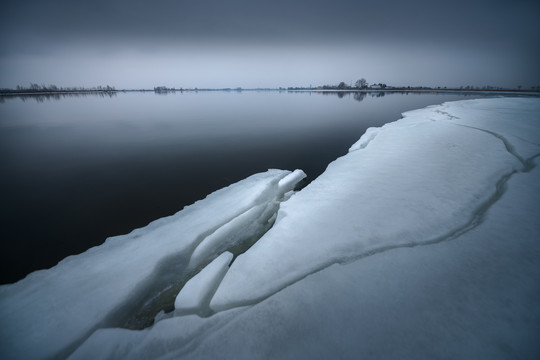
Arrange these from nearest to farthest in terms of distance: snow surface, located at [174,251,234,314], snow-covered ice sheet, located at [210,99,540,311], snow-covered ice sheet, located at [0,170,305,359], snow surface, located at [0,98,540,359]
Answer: snow surface, located at [0,98,540,359]
snow-covered ice sheet, located at [0,170,305,359]
snow surface, located at [174,251,234,314]
snow-covered ice sheet, located at [210,99,540,311]

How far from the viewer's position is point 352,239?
315 centimetres

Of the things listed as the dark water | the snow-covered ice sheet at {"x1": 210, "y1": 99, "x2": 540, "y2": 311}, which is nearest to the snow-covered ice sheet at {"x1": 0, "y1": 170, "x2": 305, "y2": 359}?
the snow-covered ice sheet at {"x1": 210, "y1": 99, "x2": 540, "y2": 311}

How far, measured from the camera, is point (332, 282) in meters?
2.46

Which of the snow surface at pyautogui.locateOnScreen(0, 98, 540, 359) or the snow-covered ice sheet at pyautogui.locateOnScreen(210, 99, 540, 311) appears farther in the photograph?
the snow-covered ice sheet at pyautogui.locateOnScreen(210, 99, 540, 311)

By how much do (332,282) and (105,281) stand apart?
3.07 meters

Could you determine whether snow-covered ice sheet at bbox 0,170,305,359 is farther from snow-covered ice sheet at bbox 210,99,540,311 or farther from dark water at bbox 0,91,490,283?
dark water at bbox 0,91,490,283

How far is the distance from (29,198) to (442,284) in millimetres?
10459

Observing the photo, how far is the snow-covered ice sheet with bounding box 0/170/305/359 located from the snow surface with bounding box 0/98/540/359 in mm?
17

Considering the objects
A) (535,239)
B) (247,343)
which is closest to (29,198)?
(247,343)

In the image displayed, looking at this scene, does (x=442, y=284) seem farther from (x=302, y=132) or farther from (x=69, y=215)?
(x=302, y=132)

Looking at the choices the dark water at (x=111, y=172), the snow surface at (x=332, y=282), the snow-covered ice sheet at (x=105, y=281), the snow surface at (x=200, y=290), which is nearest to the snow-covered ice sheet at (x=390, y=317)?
the snow surface at (x=332, y=282)

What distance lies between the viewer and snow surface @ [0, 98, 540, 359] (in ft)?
6.11

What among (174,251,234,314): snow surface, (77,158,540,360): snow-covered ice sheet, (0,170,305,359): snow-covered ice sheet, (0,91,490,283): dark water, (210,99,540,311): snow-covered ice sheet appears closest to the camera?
(77,158,540,360): snow-covered ice sheet

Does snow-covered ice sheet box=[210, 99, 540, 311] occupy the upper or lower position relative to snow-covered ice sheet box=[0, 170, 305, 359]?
upper
